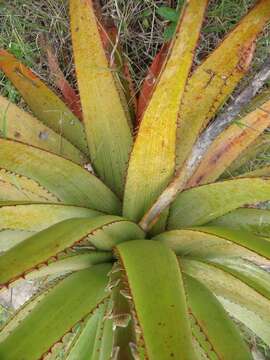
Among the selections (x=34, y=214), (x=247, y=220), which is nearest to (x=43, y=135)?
(x=34, y=214)

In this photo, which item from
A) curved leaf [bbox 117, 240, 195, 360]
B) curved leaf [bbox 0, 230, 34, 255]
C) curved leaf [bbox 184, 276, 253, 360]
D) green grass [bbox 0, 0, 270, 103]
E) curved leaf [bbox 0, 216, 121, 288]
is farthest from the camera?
A: green grass [bbox 0, 0, 270, 103]

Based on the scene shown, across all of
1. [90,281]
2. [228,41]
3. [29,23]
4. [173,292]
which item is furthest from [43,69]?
[173,292]

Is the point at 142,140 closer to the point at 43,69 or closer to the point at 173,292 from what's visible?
the point at 173,292

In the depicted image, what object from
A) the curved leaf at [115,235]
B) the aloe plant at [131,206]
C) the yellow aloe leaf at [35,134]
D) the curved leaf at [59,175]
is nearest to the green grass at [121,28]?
the aloe plant at [131,206]

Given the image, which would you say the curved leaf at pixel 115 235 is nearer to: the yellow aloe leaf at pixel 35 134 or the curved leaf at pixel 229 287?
the curved leaf at pixel 229 287

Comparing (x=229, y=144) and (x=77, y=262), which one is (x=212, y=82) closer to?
(x=229, y=144)

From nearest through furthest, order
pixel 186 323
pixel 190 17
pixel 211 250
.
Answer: pixel 186 323
pixel 190 17
pixel 211 250

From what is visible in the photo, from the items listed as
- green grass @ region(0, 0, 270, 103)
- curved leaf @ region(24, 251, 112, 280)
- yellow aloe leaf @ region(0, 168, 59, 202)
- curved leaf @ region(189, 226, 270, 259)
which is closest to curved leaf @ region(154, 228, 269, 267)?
curved leaf @ region(189, 226, 270, 259)

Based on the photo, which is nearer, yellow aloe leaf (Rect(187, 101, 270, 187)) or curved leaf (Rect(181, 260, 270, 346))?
curved leaf (Rect(181, 260, 270, 346))

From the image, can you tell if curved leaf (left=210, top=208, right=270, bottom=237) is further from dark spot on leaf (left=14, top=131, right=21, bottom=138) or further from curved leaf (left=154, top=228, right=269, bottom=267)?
dark spot on leaf (left=14, top=131, right=21, bottom=138)
